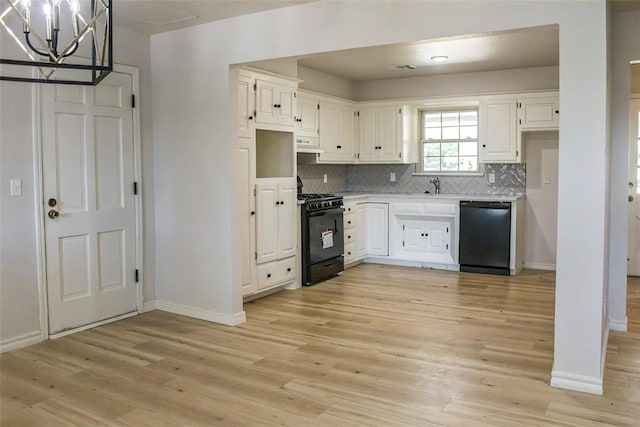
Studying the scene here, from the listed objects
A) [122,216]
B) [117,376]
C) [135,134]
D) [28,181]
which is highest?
[135,134]

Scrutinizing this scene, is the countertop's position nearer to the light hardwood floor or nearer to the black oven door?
the black oven door

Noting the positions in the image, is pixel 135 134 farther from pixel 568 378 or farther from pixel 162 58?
pixel 568 378

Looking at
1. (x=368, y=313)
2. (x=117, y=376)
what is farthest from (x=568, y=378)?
(x=117, y=376)

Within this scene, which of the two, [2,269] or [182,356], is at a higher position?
[2,269]

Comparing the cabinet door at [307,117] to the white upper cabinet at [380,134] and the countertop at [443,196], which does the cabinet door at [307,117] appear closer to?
the countertop at [443,196]

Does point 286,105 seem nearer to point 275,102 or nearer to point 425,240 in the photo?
point 275,102

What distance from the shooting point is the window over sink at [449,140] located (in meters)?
7.32

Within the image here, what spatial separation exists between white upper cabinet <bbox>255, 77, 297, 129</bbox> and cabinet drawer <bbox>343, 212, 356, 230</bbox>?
5.31 feet

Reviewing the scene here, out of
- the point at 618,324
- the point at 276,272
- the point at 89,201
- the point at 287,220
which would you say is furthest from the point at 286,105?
the point at 618,324

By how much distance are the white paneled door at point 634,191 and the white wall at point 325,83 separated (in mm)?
3472

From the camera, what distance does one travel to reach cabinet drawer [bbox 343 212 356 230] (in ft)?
22.1

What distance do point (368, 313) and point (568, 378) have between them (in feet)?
6.41

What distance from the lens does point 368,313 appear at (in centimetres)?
486

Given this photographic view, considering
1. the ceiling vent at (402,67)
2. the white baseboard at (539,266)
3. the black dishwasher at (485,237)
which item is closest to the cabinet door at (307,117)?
the ceiling vent at (402,67)
